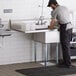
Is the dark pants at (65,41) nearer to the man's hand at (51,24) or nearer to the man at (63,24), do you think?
the man at (63,24)

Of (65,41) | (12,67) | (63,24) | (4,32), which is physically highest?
(63,24)

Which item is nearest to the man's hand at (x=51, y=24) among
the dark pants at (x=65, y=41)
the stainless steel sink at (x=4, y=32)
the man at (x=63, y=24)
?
the man at (x=63, y=24)

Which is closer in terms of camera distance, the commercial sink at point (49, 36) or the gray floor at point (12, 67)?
the gray floor at point (12, 67)

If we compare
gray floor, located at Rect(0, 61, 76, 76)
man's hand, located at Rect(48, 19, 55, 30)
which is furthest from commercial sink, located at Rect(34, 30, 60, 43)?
gray floor, located at Rect(0, 61, 76, 76)

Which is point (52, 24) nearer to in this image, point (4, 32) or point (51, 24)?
point (51, 24)

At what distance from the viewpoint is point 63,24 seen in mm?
5992

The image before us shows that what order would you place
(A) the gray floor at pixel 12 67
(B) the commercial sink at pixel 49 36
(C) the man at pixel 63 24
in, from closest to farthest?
(A) the gray floor at pixel 12 67 < (C) the man at pixel 63 24 < (B) the commercial sink at pixel 49 36

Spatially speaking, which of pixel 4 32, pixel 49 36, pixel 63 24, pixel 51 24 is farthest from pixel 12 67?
pixel 63 24

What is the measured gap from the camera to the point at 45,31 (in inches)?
237

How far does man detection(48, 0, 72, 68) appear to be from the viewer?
5914mm

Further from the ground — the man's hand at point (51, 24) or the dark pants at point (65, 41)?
the man's hand at point (51, 24)

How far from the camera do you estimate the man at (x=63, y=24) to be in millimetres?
5914

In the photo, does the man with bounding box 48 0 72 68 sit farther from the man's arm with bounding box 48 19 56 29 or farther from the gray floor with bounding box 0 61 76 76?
the gray floor with bounding box 0 61 76 76

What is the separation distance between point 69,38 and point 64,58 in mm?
428
